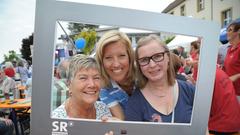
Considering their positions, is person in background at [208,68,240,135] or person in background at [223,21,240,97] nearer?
person in background at [208,68,240,135]

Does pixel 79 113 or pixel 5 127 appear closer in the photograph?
pixel 79 113

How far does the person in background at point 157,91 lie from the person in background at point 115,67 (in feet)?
0.14

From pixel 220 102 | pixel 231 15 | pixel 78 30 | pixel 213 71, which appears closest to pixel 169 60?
pixel 213 71

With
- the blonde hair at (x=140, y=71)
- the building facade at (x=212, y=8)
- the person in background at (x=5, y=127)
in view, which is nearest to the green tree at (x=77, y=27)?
the blonde hair at (x=140, y=71)

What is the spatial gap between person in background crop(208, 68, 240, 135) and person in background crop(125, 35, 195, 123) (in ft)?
2.54

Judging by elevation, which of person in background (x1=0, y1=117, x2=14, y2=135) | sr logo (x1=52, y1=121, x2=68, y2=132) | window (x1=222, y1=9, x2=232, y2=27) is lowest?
person in background (x1=0, y1=117, x2=14, y2=135)

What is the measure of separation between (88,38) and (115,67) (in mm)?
201

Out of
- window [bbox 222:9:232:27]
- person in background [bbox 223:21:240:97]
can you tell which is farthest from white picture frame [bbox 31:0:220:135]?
window [bbox 222:9:232:27]

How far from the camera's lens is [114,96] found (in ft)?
5.03

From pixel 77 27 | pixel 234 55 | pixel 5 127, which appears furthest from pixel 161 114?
pixel 5 127

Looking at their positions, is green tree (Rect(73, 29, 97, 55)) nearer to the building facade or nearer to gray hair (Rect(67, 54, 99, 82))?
gray hair (Rect(67, 54, 99, 82))

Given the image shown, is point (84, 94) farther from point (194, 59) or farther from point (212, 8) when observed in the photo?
point (212, 8)

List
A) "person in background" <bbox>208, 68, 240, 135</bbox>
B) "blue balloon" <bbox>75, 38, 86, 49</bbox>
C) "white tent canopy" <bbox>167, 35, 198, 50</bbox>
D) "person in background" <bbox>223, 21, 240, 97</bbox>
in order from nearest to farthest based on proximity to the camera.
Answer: "blue balloon" <bbox>75, 38, 86, 49</bbox>
"white tent canopy" <bbox>167, 35, 198, 50</bbox>
"person in background" <bbox>208, 68, 240, 135</bbox>
"person in background" <bbox>223, 21, 240, 97</bbox>

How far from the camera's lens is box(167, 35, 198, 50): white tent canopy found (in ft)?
5.01
